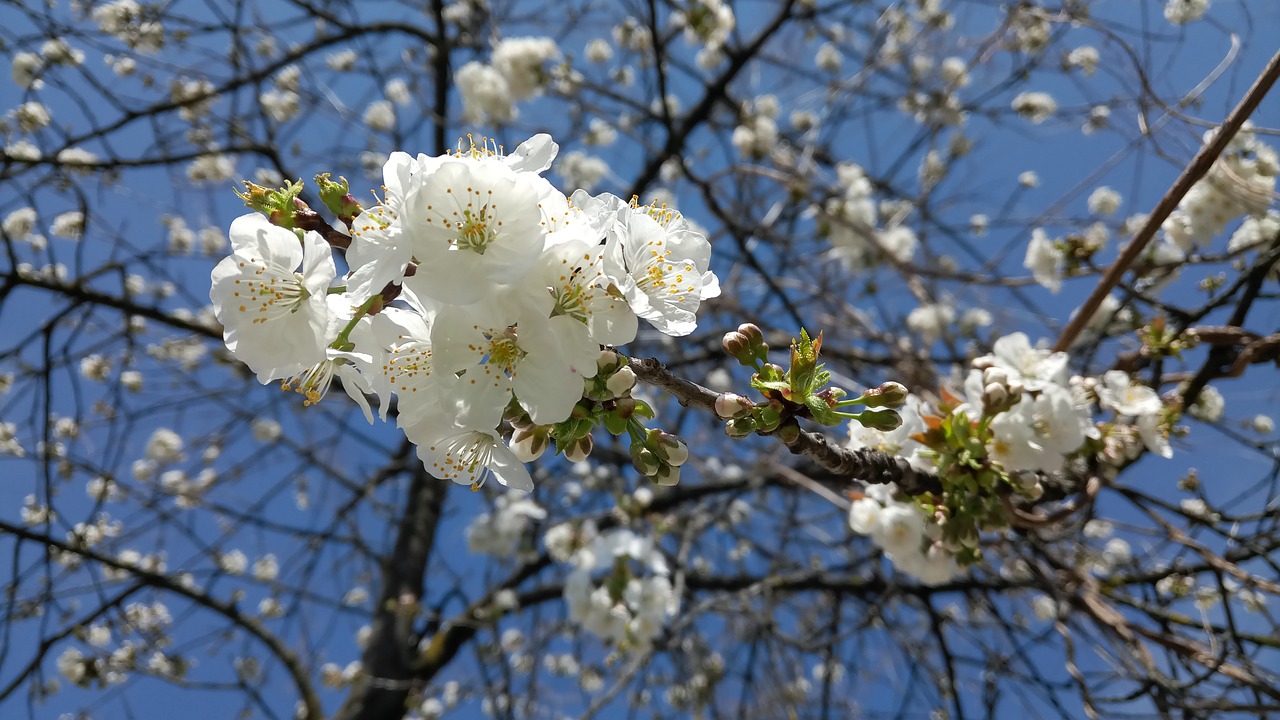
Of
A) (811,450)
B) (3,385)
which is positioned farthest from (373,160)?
(811,450)

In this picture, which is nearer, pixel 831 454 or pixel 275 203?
pixel 275 203

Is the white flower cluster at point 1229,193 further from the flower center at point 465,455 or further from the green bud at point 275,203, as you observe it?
the green bud at point 275,203

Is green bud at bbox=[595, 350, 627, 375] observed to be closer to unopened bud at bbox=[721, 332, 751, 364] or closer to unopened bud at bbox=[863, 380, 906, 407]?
unopened bud at bbox=[721, 332, 751, 364]

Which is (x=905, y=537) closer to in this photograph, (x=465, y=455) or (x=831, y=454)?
(x=831, y=454)

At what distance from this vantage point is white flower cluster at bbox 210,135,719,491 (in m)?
0.77

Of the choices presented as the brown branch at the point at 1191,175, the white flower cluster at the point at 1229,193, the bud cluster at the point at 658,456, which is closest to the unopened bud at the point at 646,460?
the bud cluster at the point at 658,456

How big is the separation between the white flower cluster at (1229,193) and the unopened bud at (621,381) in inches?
84.0

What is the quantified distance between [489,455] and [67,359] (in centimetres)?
267

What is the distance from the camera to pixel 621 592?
2.93 m

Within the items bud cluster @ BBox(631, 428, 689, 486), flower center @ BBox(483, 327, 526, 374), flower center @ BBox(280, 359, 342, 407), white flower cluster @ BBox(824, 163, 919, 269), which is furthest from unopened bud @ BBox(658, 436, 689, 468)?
white flower cluster @ BBox(824, 163, 919, 269)

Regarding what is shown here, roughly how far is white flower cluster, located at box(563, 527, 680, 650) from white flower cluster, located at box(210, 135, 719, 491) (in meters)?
2.19

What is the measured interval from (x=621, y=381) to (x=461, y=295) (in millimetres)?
215

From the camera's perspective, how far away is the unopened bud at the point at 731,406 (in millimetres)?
873

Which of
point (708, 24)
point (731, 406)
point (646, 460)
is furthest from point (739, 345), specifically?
point (708, 24)
